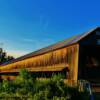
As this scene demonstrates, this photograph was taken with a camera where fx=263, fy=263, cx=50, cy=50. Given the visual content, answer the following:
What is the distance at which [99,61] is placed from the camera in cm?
2550

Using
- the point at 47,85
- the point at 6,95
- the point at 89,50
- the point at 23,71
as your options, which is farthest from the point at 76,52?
the point at 6,95

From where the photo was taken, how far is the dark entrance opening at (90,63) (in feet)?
81.8

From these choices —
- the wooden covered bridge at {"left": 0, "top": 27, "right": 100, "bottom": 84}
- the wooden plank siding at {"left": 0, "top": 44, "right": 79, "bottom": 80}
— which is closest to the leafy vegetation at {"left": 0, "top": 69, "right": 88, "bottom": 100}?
the wooden covered bridge at {"left": 0, "top": 27, "right": 100, "bottom": 84}

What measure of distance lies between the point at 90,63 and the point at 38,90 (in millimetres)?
9879

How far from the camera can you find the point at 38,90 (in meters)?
16.7

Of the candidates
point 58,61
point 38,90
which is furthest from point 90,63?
point 38,90

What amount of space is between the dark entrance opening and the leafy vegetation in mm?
6968

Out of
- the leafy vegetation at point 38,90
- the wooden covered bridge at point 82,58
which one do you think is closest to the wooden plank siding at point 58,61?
the wooden covered bridge at point 82,58

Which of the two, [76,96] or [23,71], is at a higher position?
[23,71]

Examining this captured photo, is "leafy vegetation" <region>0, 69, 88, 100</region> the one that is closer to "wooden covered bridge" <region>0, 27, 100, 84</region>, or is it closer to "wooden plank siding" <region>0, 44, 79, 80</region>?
"wooden covered bridge" <region>0, 27, 100, 84</region>

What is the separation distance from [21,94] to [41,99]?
151 centimetres

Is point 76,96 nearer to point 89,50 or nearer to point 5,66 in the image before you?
point 89,50

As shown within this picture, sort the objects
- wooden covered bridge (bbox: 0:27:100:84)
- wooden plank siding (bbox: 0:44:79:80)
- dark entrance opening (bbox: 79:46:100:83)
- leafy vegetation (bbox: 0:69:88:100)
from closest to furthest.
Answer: leafy vegetation (bbox: 0:69:88:100)
wooden covered bridge (bbox: 0:27:100:84)
dark entrance opening (bbox: 79:46:100:83)
wooden plank siding (bbox: 0:44:79:80)

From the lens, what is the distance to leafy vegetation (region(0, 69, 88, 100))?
16109 millimetres
